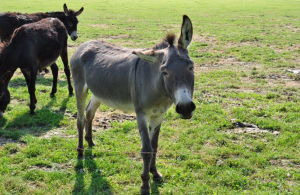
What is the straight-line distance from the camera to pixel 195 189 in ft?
14.8

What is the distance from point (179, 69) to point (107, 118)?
3902 millimetres

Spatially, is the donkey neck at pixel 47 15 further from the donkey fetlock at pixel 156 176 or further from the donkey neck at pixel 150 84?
the donkey fetlock at pixel 156 176

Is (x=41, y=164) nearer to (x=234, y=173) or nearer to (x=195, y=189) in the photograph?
(x=195, y=189)

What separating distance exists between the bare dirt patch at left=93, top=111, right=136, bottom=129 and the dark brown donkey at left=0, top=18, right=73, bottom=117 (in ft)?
5.24

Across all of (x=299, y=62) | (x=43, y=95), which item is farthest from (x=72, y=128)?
(x=299, y=62)

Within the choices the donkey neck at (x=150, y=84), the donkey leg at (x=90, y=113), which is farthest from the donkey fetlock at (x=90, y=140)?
the donkey neck at (x=150, y=84)

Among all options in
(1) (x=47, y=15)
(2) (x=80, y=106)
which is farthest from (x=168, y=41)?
(1) (x=47, y=15)

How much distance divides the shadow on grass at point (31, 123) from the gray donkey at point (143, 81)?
1475 mm

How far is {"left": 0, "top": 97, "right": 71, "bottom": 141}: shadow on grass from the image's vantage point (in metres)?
6.32

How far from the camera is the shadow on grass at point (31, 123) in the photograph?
6.32 m

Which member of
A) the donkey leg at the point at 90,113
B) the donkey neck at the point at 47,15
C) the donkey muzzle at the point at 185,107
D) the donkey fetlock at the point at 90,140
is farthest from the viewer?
the donkey neck at the point at 47,15

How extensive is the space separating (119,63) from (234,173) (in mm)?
2512

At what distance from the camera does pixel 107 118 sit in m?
7.13

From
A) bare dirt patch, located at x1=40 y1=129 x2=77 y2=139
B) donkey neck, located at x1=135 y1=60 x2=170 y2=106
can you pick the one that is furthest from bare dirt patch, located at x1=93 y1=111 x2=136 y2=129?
donkey neck, located at x1=135 y1=60 x2=170 y2=106
